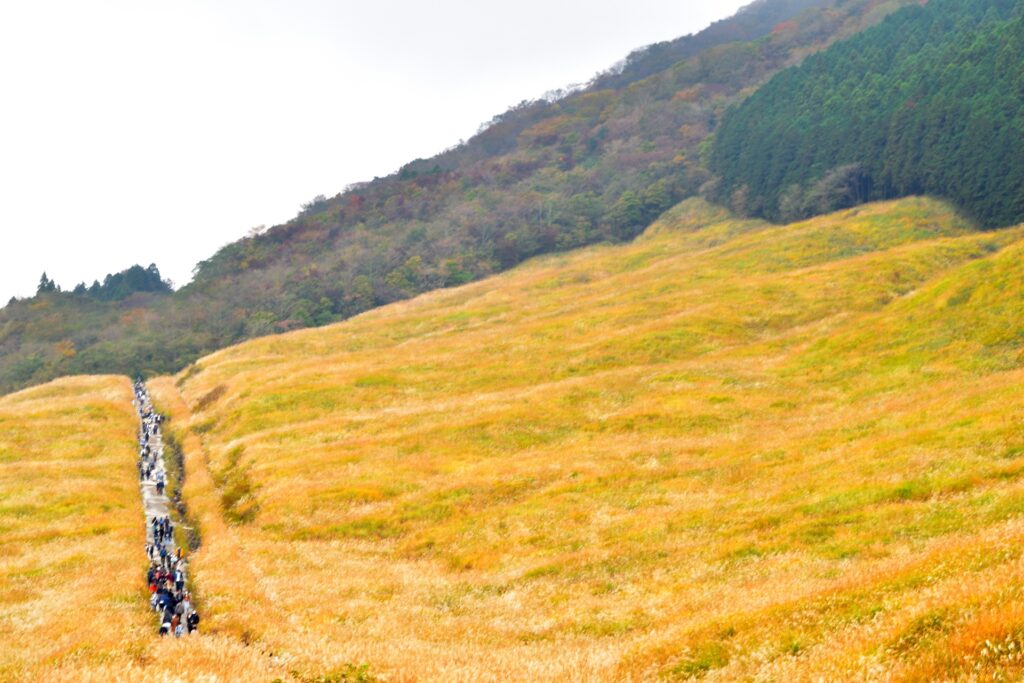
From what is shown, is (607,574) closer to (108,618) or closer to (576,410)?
(108,618)

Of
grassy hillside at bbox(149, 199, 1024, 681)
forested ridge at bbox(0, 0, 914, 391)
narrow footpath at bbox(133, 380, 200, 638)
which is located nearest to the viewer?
grassy hillside at bbox(149, 199, 1024, 681)

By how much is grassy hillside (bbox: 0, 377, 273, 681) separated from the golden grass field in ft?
0.79

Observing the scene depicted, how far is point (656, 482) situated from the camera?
132ft

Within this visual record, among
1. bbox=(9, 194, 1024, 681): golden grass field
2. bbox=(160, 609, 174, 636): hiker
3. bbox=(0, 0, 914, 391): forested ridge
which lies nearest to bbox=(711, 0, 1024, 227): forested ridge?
bbox=(9, 194, 1024, 681): golden grass field

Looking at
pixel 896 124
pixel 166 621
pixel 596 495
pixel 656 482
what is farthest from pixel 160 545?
pixel 896 124

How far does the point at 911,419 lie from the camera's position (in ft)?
129

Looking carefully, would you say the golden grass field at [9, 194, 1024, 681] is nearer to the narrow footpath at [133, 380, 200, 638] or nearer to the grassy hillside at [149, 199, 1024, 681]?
the grassy hillside at [149, 199, 1024, 681]

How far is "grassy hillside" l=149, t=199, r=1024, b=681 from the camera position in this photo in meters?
15.2

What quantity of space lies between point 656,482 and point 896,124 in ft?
333

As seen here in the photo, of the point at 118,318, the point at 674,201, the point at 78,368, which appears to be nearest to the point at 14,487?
the point at 78,368

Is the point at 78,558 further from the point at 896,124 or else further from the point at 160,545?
the point at 896,124

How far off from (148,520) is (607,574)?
32.7 metres

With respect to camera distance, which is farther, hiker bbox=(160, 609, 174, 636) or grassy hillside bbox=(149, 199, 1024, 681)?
hiker bbox=(160, 609, 174, 636)

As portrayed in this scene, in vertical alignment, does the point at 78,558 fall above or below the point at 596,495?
above
